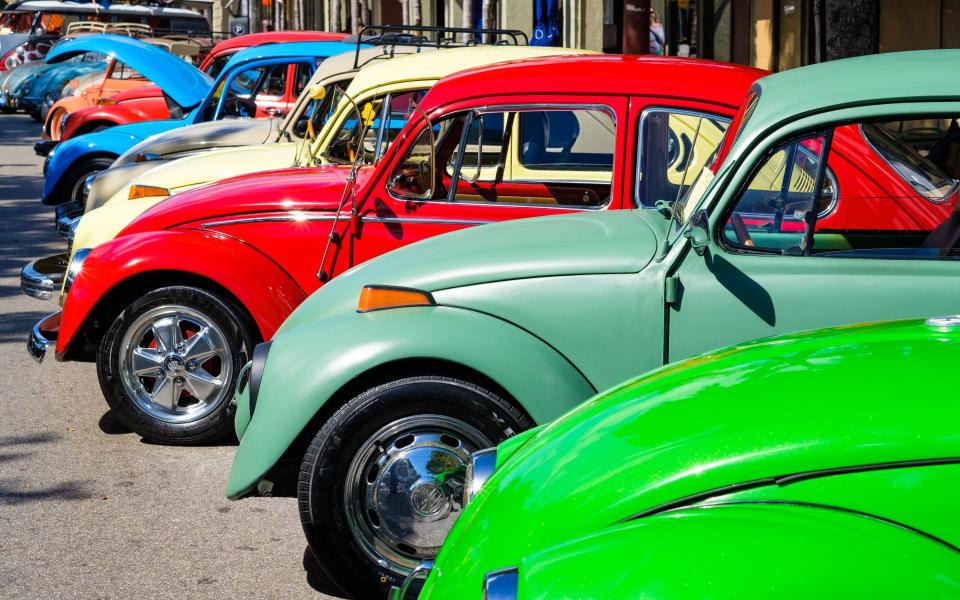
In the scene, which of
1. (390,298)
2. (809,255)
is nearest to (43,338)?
(390,298)

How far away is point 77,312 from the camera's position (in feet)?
19.1

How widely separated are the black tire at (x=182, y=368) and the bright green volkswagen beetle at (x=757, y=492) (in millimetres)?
3533

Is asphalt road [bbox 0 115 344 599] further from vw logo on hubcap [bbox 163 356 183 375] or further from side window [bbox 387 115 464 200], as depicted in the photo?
side window [bbox 387 115 464 200]

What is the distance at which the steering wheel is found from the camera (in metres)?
3.82

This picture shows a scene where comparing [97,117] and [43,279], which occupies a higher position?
[97,117]

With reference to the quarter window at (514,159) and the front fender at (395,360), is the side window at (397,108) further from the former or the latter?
the front fender at (395,360)

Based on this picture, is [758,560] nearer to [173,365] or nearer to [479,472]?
[479,472]

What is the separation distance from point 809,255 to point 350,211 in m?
2.61

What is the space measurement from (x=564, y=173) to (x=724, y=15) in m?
12.1

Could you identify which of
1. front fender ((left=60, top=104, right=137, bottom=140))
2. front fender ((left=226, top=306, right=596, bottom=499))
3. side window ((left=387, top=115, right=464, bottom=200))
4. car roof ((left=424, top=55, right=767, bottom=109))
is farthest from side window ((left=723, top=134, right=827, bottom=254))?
front fender ((left=60, top=104, right=137, bottom=140))

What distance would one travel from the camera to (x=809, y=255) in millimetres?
3789

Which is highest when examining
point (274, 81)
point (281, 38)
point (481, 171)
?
point (281, 38)

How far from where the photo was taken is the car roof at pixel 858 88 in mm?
3715

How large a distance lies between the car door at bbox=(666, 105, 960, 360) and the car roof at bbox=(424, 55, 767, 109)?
1.53 m
